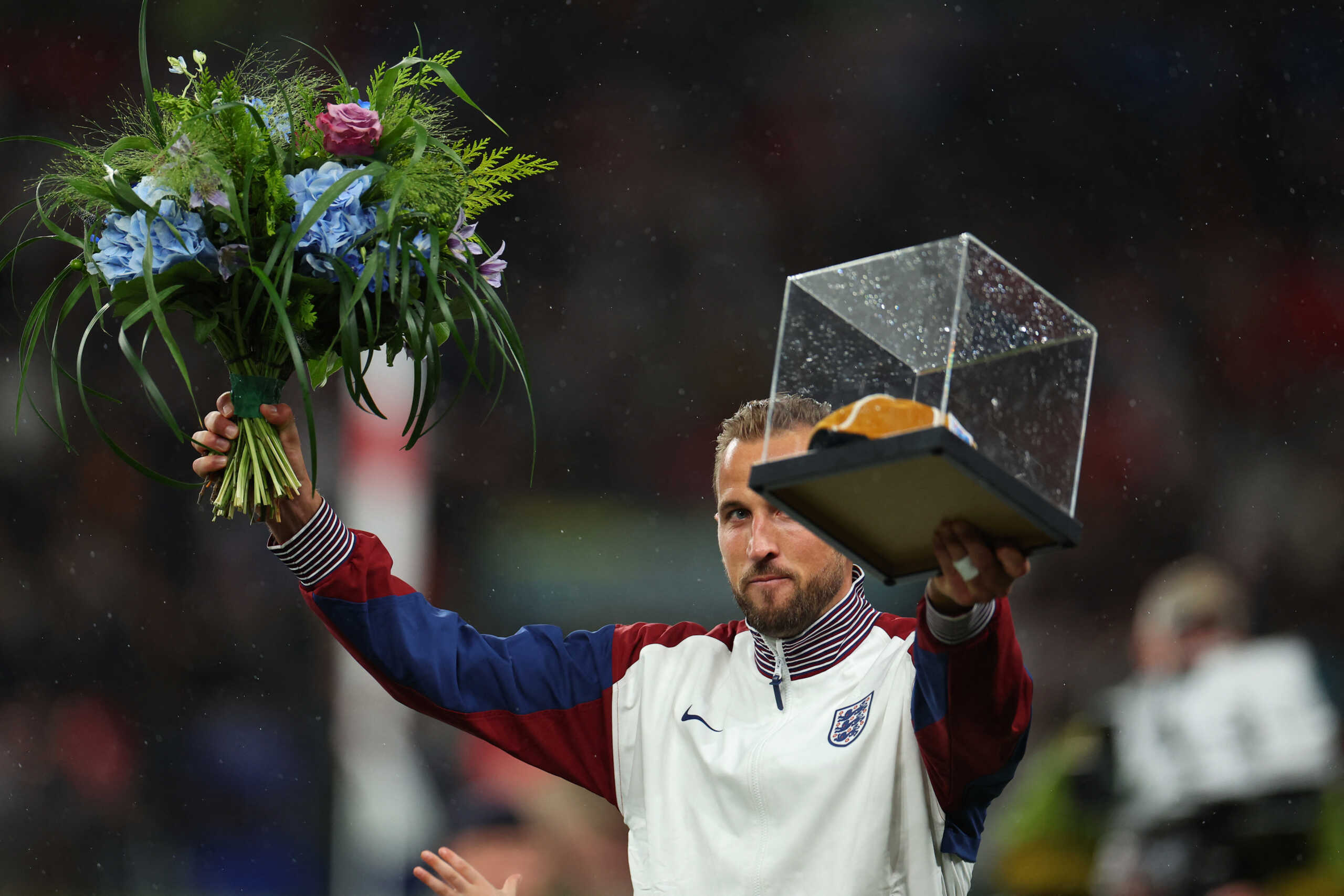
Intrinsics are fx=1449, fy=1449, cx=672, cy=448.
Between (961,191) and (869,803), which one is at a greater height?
A: (869,803)

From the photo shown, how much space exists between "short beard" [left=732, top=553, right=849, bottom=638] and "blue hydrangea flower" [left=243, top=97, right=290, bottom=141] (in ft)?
3.34

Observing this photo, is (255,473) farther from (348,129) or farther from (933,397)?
(933,397)

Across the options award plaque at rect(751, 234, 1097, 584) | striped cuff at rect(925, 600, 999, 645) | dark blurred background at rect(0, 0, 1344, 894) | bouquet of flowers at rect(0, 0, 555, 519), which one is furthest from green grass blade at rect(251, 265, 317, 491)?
dark blurred background at rect(0, 0, 1344, 894)

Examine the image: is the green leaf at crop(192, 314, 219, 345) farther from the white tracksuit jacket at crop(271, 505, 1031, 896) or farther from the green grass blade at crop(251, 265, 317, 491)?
the white tracksuit jacket at crop(271, 505, 1031, 896)

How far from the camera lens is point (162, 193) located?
2121mm

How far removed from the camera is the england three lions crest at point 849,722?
2.26 m

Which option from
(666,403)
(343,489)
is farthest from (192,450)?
(666,403)

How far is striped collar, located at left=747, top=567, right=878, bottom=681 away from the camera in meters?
2.42

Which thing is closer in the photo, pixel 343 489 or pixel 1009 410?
pixel 1009 410

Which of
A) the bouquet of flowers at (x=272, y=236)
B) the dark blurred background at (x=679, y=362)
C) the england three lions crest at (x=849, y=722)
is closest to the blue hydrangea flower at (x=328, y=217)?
the bouquet of flowers at (x=272, y=236)

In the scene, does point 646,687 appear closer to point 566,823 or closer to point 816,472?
point 816,472

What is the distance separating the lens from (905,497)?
5.66 ft

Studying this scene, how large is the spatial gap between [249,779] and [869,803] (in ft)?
11.6

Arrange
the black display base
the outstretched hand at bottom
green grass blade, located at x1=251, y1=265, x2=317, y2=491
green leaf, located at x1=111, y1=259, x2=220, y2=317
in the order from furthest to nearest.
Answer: the outstretched hand at bottom → green leaf, located at x1=111, y1=259, x2=220, y2=317 → green grass blade, located at x1=251, y1=265, x2=317, y2=491 → the black display base
